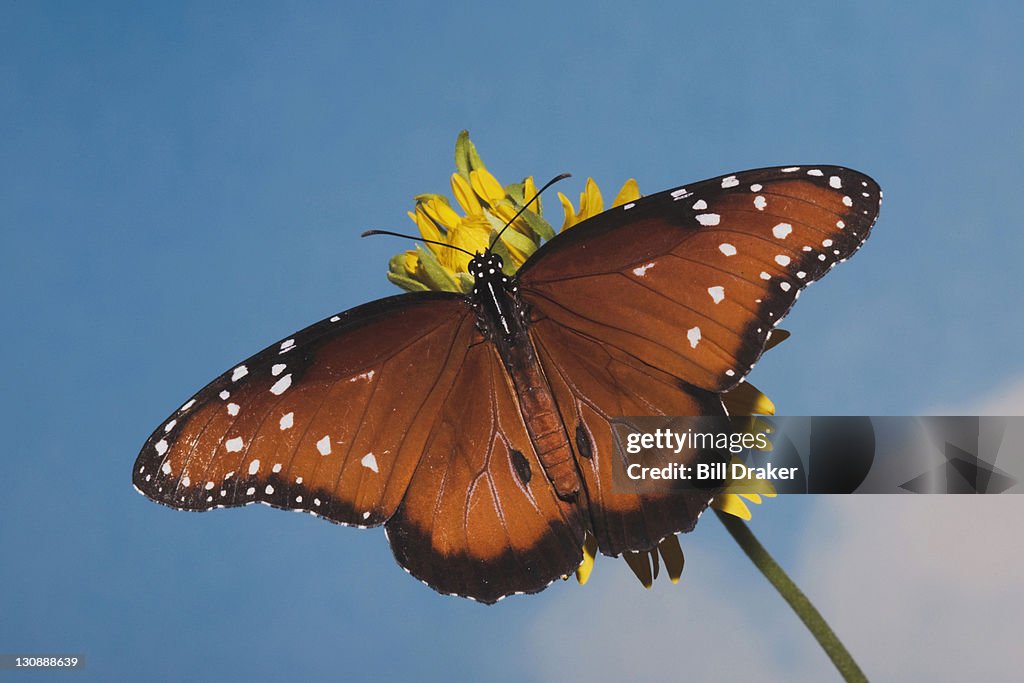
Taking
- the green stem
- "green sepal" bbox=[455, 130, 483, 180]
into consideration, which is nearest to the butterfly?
the green stem

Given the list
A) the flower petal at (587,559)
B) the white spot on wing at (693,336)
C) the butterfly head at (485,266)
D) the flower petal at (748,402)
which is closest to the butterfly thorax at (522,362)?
the butterfly head at (485,266)

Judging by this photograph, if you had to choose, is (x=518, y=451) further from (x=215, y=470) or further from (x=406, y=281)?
(x=215, y=470)

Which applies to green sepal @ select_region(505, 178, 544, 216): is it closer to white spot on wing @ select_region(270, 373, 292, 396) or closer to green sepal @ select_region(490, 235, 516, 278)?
green sepal @ select_region(490, 235, 516, 278)

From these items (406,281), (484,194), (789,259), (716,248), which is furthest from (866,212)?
(406,281)

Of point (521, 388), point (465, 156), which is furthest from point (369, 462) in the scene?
point (465, 156)

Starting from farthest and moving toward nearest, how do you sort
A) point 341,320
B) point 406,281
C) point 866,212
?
point 406,281 < point 341,320 < point 866,212

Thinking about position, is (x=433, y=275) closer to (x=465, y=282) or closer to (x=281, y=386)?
(x=465, y=282)

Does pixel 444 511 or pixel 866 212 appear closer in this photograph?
pixel 866 212

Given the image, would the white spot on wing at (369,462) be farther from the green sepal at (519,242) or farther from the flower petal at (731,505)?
the flower petal at (731,505)
